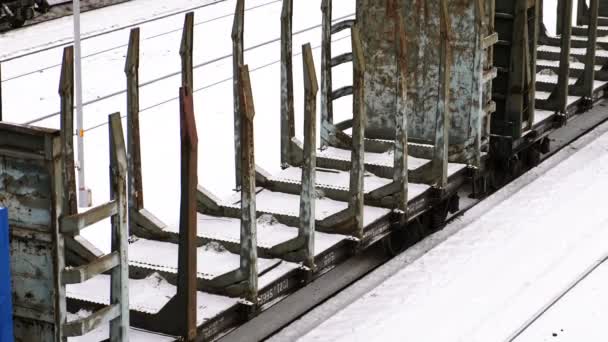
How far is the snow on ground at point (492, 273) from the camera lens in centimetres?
1025

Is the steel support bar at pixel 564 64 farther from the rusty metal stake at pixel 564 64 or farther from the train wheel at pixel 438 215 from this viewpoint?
the train wheel at pixel 438 215

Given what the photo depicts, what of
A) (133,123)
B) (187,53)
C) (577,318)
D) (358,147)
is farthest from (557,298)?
(133,123)

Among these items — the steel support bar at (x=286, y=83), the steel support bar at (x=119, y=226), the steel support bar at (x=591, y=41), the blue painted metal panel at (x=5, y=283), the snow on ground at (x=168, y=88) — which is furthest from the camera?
the steel support bar at (x=591, y=41)

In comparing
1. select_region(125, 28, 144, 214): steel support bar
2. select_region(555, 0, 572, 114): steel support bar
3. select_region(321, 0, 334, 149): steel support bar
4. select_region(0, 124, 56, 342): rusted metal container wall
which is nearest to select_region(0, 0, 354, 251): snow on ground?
select_region(321, 0, 334, 149): steel support bar

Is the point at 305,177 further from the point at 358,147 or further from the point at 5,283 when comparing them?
the point at 5,283

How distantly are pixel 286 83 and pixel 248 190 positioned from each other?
9.36ft

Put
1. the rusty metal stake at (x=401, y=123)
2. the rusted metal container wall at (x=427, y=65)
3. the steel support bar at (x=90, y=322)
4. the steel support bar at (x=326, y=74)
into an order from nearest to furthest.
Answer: the steel support bar at (x=90, y=322) → the rusty metal stake at (x=401, y=123) → the steel support bar at (x=326, y=74) → the rusted metal container wall at (x=427, y=65)

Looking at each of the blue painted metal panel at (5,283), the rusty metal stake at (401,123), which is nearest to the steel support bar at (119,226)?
the blue painted metal panel at (5,283)

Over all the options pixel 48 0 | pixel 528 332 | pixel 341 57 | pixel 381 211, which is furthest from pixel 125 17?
pixel 528 332

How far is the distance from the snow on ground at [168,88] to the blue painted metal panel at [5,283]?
5.31 m

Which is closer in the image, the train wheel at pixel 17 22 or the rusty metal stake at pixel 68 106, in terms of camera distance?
the rusty metal stake at pixel 68 106

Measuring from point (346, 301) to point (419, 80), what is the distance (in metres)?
2.48

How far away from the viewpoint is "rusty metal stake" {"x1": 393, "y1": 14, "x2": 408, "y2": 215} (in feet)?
35.2

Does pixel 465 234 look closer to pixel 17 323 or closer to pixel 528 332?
pixel 528 332
